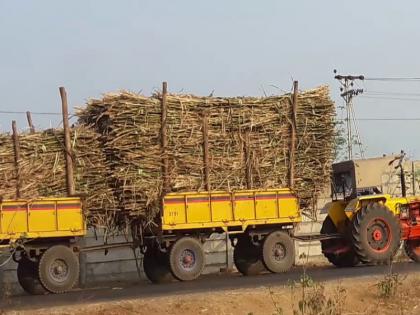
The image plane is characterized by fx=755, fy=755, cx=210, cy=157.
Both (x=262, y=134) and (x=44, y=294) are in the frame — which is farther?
(x=262, y=134)

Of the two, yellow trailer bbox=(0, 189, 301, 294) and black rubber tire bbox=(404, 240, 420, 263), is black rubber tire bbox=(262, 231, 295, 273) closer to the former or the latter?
yellow trailer bbox=(0, 189, 301, 294)

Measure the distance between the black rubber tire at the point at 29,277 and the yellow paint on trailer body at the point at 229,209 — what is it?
9.10 ft

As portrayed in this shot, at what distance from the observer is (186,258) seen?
15922 millimetres

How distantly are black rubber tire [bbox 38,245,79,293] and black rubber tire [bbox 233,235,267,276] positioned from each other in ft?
13.7

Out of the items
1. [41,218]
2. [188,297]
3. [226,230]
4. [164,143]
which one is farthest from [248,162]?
[188,297]

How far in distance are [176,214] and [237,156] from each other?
6.40 ft

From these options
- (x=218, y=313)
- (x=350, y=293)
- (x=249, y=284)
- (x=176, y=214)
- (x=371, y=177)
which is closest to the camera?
(x=218, y=313)

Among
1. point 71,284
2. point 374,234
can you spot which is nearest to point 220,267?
point 374,234

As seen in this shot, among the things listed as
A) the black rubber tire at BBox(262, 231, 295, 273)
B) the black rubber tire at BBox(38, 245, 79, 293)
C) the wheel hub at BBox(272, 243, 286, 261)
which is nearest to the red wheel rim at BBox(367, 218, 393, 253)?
the black rubber tire at BBox(262, 231, 295, 273)

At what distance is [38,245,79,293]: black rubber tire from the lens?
48.0ft

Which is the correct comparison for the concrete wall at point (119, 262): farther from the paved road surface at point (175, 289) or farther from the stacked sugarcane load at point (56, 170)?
the paved road surface at point (175, 289)

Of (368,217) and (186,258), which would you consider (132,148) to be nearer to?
(186,258)

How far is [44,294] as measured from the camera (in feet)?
48.3

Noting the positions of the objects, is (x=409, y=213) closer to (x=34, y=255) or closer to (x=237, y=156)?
(x=237, y=156)
